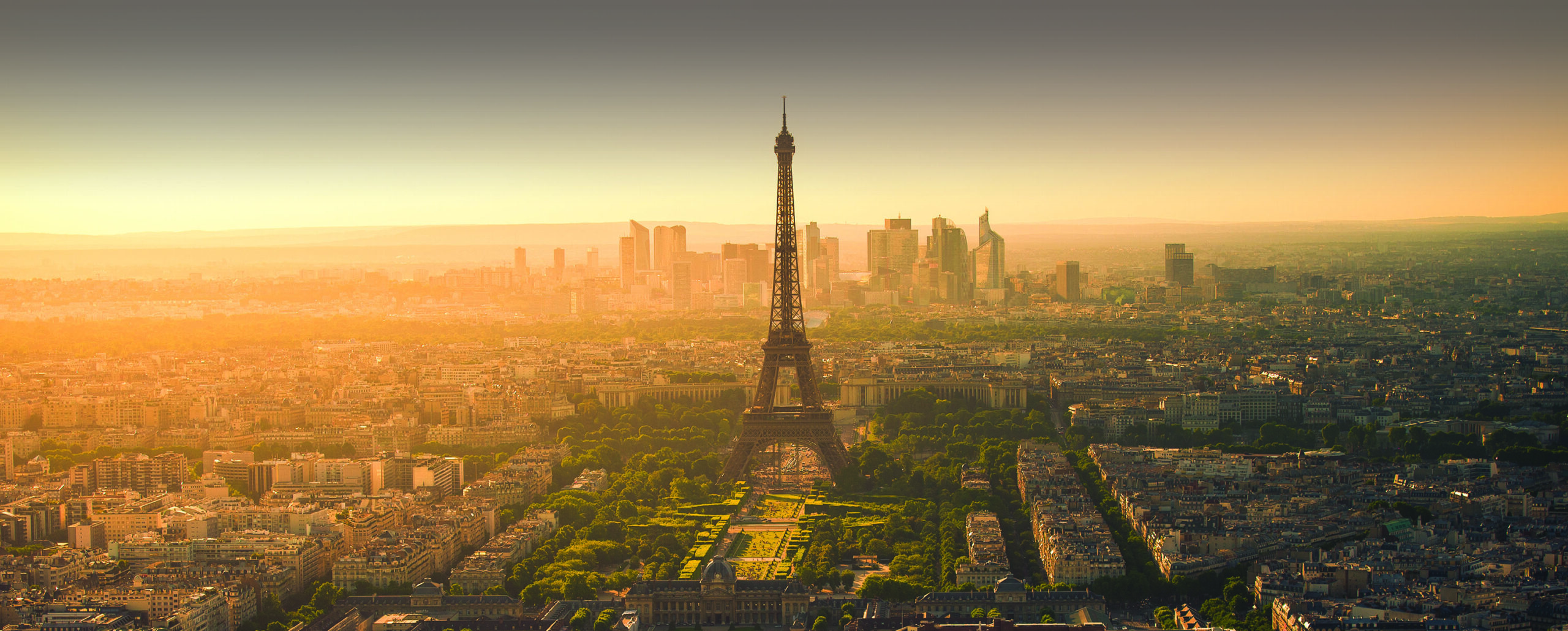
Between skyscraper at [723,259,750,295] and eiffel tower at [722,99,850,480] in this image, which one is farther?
skyscraper at [723,259,750,295]

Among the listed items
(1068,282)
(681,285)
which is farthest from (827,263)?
(1068,282)

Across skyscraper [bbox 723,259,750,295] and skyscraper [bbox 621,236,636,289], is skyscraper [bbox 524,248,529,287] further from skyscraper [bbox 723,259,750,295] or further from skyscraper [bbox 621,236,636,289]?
skyscraper [bbox 723,259,750,295]

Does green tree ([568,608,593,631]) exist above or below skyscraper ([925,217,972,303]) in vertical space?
below

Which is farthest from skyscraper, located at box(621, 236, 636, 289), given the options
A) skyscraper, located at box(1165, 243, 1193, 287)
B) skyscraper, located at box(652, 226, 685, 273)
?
skyscraper, located at box(1165, 243, 1193, 287)

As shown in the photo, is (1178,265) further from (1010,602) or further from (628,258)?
(1010,602)

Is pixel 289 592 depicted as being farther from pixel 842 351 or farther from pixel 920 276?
pixel 920 276

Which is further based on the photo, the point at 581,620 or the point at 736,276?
the point at 736,276

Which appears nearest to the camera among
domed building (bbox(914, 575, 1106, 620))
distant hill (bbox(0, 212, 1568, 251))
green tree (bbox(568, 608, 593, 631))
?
green tree (bbox(568, 608, 593, 631))

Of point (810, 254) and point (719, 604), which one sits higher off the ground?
point (810, 254)
